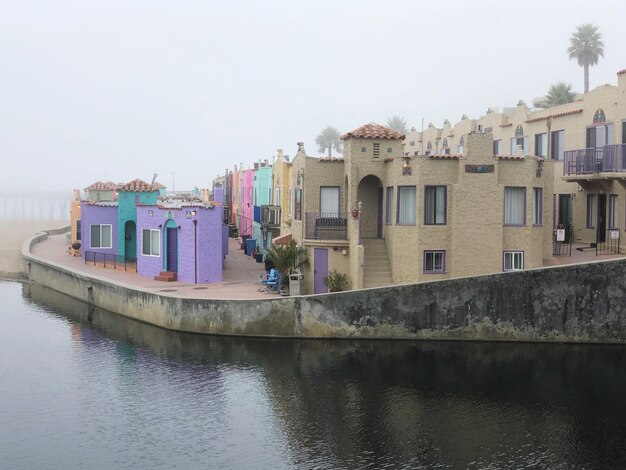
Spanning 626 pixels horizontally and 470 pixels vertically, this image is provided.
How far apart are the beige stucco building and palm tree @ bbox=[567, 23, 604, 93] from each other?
52.5 meters

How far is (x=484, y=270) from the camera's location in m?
A: 37.0

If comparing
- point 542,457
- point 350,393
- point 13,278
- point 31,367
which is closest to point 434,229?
point 350,393

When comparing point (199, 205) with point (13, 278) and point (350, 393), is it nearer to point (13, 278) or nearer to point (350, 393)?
point (350, 393)

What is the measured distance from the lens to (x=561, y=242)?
4191cm

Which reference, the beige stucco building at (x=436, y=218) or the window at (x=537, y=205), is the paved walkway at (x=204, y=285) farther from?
the window at (x=537, y=205)

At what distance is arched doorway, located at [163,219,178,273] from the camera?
147 feet

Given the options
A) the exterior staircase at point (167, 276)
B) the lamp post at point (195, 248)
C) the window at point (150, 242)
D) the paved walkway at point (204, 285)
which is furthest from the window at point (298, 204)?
the window at point (150, 242)

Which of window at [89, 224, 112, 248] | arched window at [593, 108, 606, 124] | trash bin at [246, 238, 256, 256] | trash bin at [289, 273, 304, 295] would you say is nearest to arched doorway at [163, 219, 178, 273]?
trash bin at [289, 273, 304, 295]

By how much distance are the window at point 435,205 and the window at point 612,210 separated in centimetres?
1026

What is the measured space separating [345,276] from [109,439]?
16791 mm

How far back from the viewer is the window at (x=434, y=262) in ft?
122

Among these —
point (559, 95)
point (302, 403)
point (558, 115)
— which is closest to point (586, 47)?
point (559, 95)

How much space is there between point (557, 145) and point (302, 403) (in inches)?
1079

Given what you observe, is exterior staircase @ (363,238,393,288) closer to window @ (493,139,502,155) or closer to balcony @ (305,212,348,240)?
balcony @ (305,212,348,240)
